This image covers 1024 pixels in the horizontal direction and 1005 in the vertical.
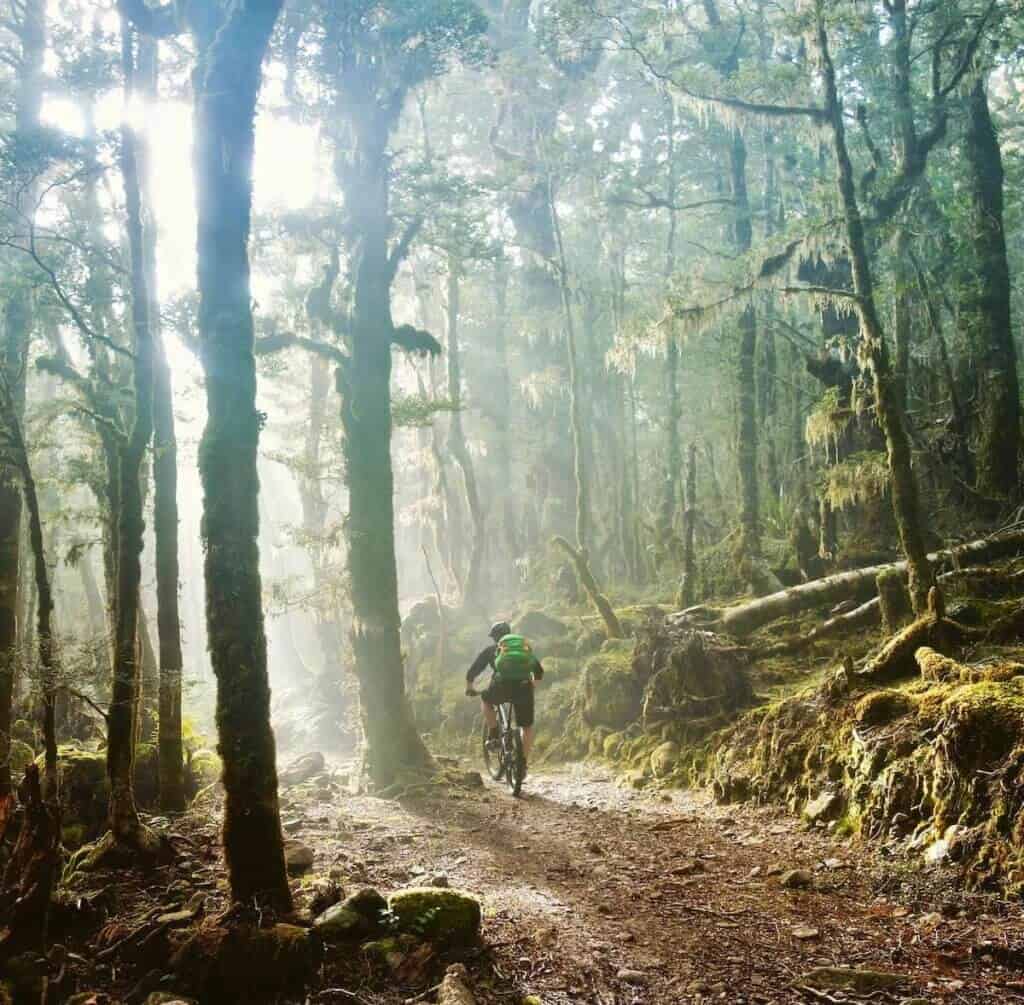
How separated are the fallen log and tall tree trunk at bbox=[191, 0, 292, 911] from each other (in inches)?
335

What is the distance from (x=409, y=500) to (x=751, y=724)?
99.3ft

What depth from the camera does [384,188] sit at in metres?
12.4

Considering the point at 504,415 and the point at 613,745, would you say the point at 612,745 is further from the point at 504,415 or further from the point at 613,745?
the point at 504,415

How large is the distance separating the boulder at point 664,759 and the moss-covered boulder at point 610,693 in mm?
2084

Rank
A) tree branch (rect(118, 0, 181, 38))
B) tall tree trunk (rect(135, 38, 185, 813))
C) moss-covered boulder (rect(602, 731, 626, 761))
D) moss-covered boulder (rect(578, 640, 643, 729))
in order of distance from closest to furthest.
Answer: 1. tree branch (rect(118, 0, 181, 38))
2. tall tree trunk (rect(135, 38, 185, 813))
3. moss-covered boulder (rect(602, 731, 626, 761))
4. moss-covered boulder (rect(578, 640, 643, 729))

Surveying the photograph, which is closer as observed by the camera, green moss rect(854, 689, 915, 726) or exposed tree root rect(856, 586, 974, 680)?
green moss rect(854, 689, 915, 726)

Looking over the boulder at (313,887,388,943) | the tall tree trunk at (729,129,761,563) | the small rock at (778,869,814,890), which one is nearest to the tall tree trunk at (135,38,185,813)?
the boulder at (313,887,388,943)

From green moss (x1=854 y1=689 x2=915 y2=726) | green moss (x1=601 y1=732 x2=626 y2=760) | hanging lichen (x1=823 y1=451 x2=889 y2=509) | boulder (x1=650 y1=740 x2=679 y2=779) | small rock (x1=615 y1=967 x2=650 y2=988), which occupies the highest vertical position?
hanging lichen (x1=823 y1=451 x2=889 y2=509)

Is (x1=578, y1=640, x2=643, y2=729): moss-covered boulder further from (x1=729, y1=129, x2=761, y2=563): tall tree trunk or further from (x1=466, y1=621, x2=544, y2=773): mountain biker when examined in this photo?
(x1=729, y1=129, x2=761, y2=563): tall tree trunk

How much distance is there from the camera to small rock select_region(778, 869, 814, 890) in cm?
514

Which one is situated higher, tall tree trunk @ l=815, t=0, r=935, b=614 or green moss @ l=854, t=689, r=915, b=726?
tall tree trunk @ l=815, t=0, r=935, b=614

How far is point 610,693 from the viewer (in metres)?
12.5

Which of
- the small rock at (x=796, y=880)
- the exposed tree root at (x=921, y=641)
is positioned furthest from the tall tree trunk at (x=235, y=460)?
the exposed tree root at (x=921, y=641)

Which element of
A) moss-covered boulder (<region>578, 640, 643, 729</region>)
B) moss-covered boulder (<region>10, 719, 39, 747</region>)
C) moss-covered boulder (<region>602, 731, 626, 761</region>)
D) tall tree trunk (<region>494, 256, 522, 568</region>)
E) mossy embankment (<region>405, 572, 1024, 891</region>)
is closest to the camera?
mossy embankment (<region>405, 572, 1024, 891</region>)
